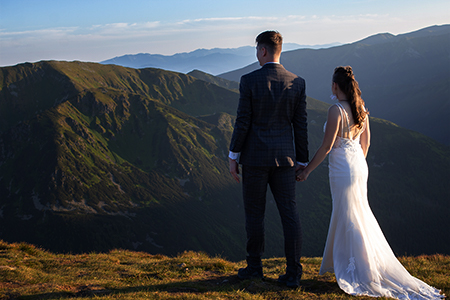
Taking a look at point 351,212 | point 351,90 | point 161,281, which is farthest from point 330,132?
point 161,281

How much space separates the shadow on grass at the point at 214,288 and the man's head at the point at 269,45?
10.5 ft

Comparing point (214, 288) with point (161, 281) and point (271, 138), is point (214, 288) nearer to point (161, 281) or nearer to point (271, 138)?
point (161, 281)

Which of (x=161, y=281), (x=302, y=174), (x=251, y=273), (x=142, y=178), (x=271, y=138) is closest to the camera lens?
(x=271, y=138)

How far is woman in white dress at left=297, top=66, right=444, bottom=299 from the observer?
424 cm

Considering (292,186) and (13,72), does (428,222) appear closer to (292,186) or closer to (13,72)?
(292,186)

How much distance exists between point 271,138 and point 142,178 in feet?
366

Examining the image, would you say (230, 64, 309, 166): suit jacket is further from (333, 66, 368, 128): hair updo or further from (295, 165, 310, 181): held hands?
(333, 66, 368, 128): hair updo

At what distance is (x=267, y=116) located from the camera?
13.9 ft

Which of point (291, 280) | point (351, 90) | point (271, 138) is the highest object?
point (351, 90)

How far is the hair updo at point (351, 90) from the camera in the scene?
4.35 m

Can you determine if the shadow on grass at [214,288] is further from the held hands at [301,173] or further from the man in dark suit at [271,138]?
the held hands at [301,173]

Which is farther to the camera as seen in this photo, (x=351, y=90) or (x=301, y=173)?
(x=301, y=173)

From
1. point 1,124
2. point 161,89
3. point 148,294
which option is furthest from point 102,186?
point 148,294

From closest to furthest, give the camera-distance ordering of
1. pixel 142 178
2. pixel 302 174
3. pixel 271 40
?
1. pixel 271 40
2. pixel 302 174
3. pixel 142 178
